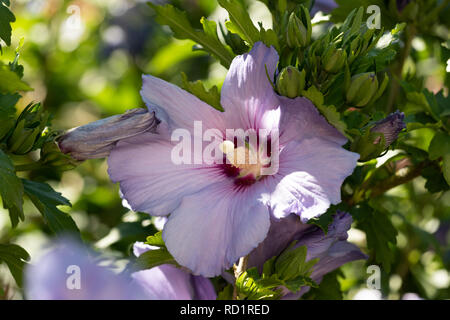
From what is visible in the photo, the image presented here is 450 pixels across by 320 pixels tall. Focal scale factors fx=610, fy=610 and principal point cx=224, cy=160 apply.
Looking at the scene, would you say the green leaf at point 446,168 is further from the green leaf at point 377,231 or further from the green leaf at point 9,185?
the green leaf at point 9,185

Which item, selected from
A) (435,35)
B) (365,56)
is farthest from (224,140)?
(435,35)

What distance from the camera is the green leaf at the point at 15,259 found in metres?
0.84

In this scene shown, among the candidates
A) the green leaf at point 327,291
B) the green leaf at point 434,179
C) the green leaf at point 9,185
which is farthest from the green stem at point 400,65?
the green leaf at point 9,185

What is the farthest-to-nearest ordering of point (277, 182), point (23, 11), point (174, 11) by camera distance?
point (23, 11) → point (174, 11) → point (277, 182)

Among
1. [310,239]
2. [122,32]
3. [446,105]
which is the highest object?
[122,32]

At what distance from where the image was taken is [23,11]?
6.18ft

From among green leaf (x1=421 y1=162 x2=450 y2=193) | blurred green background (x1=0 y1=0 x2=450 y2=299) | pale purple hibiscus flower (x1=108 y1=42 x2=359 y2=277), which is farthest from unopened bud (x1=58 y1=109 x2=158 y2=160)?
green leaf (x1=421 y1=162 x2=450 y2=193)

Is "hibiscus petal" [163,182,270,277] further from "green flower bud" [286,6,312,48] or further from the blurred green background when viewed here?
the blurred green background

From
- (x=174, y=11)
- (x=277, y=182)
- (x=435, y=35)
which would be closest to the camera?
(x=277, y=182)

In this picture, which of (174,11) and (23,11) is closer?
(174,11)

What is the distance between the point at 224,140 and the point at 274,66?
0.13 metres

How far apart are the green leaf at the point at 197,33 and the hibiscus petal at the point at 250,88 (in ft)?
0.43

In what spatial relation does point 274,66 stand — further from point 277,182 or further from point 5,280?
point 5,280

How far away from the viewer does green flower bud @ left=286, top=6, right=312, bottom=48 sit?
0.78m
